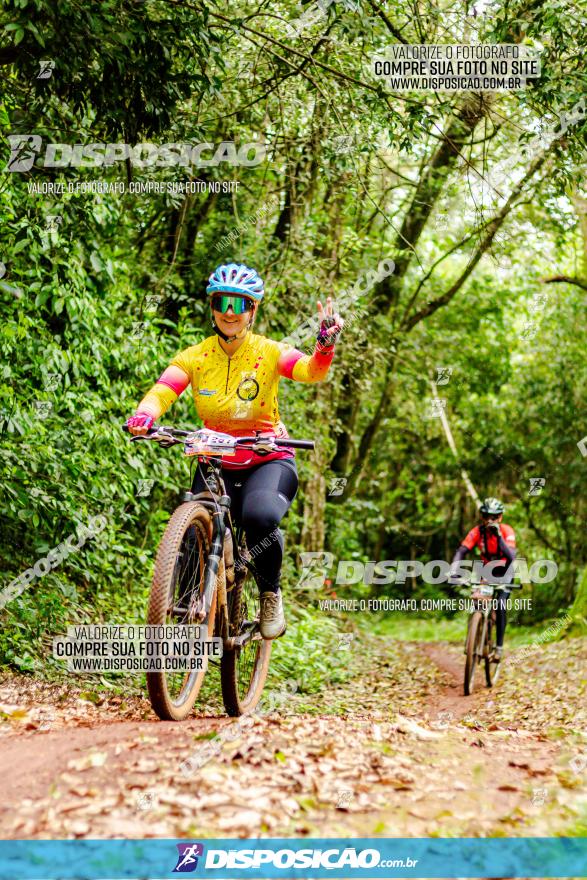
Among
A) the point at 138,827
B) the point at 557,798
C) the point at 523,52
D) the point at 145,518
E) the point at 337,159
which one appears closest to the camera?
the point at 138,827

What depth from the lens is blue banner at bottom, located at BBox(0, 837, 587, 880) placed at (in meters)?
3.37

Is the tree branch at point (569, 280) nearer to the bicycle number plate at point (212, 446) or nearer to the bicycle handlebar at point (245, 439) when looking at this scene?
the bicycle handlebar at point (245, 439)

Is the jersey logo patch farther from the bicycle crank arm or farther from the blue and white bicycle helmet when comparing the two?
the bicycle crank arm

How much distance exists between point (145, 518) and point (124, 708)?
13.6 feet

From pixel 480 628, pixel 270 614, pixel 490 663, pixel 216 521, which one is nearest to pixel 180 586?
pixel 216 521

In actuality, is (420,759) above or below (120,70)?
below

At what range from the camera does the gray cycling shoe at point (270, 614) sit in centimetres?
616

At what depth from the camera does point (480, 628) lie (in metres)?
11.1

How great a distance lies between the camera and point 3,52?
6668 millimetres

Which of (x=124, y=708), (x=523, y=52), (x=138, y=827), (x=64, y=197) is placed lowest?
(x=124, y=708)

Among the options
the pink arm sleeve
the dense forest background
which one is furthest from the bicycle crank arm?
the dense forest background

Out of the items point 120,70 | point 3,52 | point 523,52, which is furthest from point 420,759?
point 523,52

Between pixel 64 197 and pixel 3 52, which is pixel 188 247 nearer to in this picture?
pixel 64 197

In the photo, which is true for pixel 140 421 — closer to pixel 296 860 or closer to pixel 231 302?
pixel 231 302
